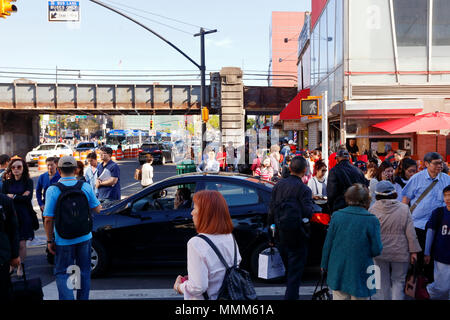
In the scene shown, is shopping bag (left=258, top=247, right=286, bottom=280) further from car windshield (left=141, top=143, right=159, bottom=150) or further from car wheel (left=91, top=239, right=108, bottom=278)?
car windshield (left=141, top=143, right=159, bottom=150)

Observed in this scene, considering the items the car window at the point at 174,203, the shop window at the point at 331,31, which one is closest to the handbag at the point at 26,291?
the car window at the point at 174,203

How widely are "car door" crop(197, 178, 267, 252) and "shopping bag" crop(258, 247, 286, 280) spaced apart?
1.45 metres

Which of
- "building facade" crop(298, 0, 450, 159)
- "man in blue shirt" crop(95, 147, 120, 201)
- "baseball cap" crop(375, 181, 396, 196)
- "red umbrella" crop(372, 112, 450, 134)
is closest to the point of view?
"baseball cap" crop(375, 181, 396, 196)

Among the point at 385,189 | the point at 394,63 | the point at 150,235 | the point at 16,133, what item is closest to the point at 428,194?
the point at 385,189

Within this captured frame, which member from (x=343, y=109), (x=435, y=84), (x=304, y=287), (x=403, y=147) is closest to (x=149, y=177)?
(x=304, y=287)

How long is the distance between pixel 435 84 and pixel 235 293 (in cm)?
1458

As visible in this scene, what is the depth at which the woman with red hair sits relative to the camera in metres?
2.90

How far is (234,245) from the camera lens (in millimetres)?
3043

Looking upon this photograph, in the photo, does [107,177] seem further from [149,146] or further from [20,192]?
[149,146]

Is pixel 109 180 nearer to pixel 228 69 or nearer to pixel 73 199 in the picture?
pixel 73 199

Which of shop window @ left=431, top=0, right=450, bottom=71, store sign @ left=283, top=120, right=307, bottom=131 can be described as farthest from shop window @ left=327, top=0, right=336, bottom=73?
store sign @ left=283, top=120, right=307, bottom=131

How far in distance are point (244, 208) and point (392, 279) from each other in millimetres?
2365

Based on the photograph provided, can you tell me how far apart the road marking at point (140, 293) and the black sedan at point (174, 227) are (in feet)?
1.52
